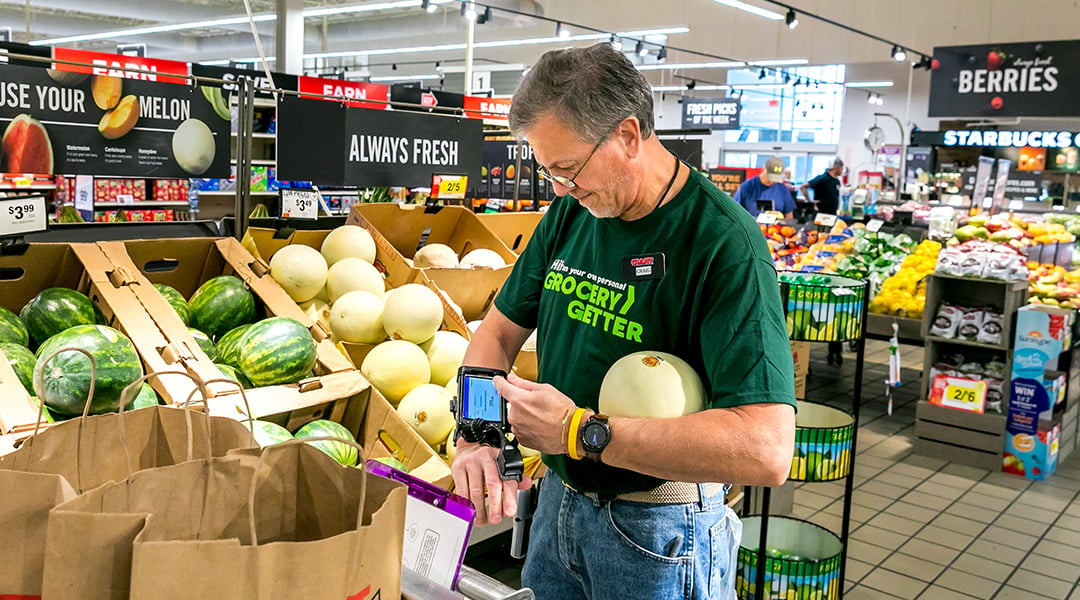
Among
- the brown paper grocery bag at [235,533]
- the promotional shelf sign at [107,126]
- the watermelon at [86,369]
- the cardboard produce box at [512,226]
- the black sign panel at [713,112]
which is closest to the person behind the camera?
the brown paper grocery bag at [235,533]

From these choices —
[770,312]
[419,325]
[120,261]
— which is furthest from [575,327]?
[120,261]

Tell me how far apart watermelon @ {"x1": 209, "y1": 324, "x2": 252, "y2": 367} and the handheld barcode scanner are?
1456 millimetres

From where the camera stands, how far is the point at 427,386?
2893 mm

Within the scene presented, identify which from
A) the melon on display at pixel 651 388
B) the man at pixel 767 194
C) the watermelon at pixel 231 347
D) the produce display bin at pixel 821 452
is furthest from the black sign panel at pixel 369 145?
the man at pixel 767 194

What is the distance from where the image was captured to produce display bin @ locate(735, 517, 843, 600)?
2873 millimetres

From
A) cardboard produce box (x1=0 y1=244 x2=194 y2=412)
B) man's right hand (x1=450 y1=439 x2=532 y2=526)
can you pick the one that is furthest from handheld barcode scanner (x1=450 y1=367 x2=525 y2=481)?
cardboard produce box (x1=0 y1=244 x2=194 y2=412)

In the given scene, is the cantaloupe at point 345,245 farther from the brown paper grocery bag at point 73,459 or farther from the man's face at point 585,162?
the man's face at point 585,162

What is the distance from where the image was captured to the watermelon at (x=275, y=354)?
2.64m

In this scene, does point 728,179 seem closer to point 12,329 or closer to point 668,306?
point 12,329

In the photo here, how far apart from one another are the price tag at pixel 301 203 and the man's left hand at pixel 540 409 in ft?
8.58

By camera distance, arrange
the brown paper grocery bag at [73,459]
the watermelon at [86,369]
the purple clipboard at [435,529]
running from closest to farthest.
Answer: the brown paper grocery bag at [73,459]
the purple clipboard at [435,529]
the watermelon at [86,369]

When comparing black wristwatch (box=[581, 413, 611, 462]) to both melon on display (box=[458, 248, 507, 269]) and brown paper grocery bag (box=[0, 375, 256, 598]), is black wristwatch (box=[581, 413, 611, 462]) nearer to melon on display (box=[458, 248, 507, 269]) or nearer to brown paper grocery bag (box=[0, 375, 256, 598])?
brown paper grocery bag (box=[0, 375, 256, 598])

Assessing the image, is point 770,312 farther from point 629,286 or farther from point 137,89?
point 137,89

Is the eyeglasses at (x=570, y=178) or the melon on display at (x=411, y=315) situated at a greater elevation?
the eyeglasses at (x=570, y=178)
